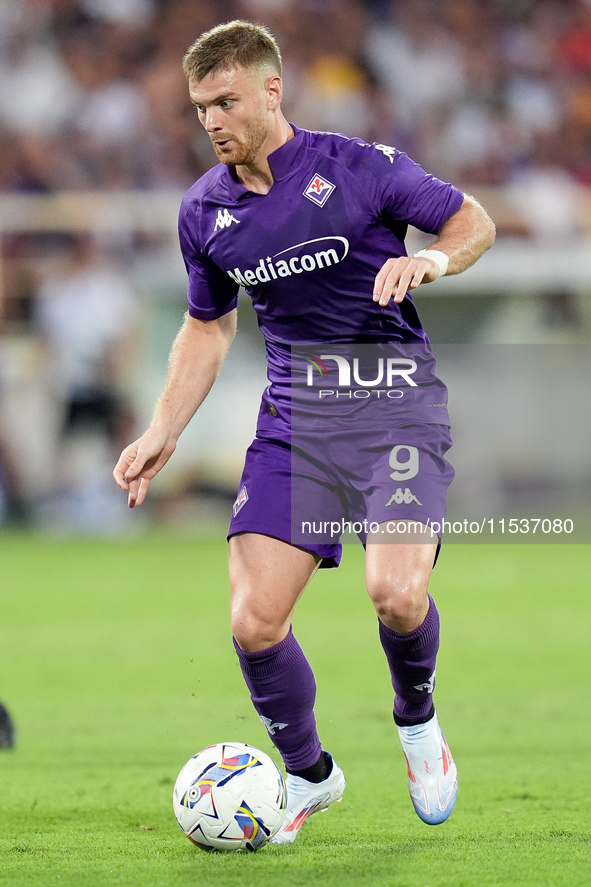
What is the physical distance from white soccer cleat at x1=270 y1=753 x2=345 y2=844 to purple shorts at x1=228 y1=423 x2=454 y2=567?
740 mm

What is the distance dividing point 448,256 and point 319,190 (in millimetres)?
538

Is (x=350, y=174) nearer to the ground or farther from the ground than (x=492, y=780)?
farther from the ground

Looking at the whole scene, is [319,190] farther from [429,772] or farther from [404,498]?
[429,772]

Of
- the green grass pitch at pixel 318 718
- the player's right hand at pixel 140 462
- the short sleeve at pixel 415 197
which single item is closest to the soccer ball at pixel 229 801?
the green grass pitch at pixel 318 718

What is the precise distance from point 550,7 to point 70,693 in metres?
14.9

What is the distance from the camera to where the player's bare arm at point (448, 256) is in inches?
148

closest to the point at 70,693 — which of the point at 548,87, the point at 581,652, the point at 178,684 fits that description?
the point at 178,684

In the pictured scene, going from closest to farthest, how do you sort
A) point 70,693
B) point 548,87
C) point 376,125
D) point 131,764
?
point 131,764, point 70,693, point 376,125, point 548,87

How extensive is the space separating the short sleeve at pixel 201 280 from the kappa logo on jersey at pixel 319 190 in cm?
41

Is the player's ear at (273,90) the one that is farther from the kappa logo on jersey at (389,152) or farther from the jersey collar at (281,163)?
the kappa logo on jersey at (389,152)

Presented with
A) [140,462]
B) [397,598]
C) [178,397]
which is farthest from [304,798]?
[178,397]

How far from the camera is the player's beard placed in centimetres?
417

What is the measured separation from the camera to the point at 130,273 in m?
15.7

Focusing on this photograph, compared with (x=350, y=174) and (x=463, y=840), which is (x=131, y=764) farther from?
(x=350, y=174)
